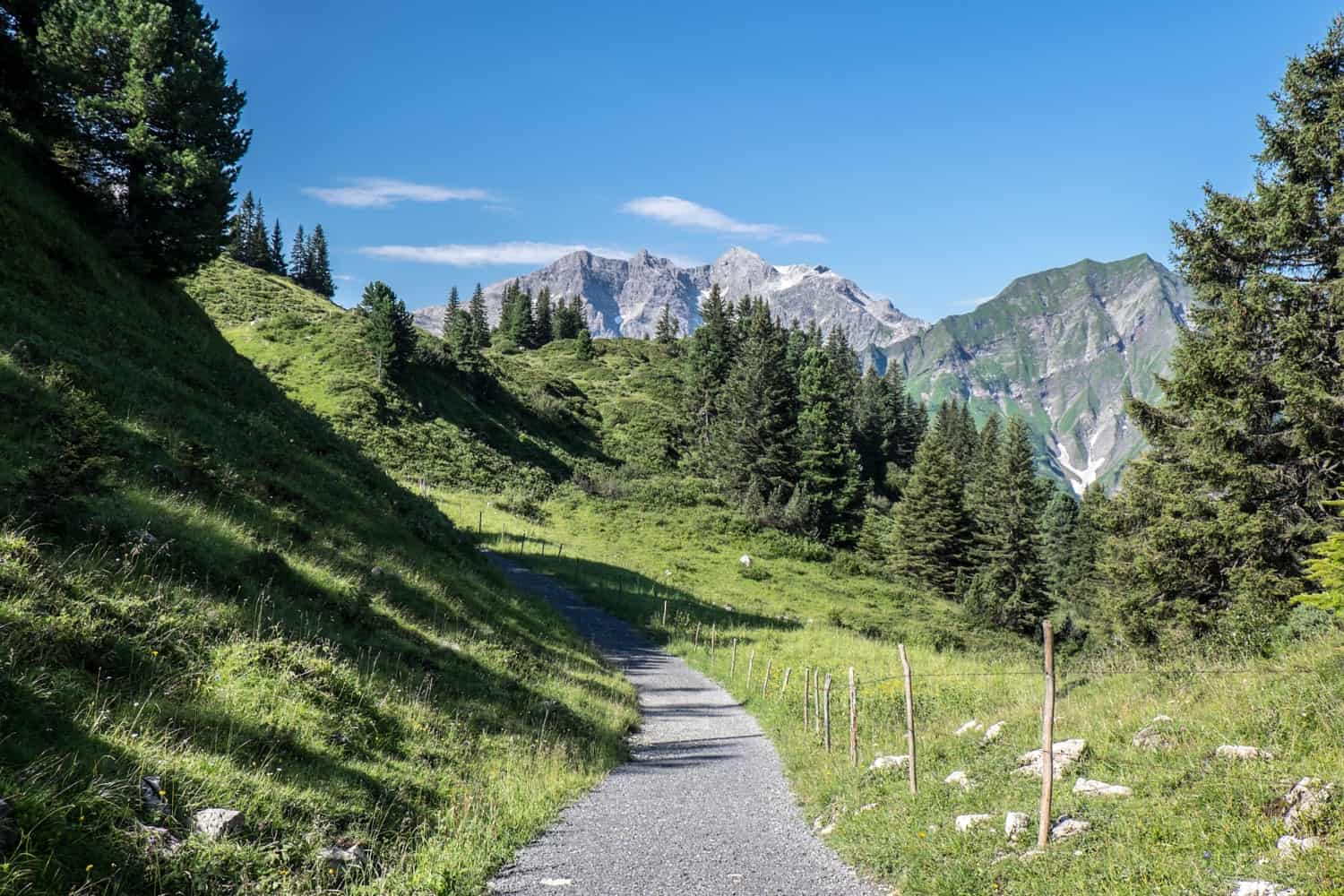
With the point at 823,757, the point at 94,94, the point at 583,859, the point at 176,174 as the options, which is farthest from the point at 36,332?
the point at 823,757

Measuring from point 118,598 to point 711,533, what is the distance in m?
46.5

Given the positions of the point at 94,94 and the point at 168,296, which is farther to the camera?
the point at 168,296

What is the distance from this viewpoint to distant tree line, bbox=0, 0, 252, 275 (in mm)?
23109

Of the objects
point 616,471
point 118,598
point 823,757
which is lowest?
point 823,757

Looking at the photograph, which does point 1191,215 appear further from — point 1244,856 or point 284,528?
point 284,528

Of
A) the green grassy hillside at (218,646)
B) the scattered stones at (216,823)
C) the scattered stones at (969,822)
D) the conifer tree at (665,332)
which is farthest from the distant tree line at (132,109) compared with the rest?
the conifer tree at (665,332)

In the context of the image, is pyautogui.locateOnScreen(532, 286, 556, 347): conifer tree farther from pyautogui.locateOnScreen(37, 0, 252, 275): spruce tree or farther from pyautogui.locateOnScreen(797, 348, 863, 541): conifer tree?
pyautogui.locateOnScreen(37, 0, 252, 275): spruce tree

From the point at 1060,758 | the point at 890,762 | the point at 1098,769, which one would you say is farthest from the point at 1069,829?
the point at 890,762

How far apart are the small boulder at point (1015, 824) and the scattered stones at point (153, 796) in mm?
7904

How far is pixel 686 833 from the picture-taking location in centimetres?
930

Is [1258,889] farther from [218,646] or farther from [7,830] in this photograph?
[218,646]

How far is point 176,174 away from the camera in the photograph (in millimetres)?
23906

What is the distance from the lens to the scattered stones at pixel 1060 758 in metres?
8.43

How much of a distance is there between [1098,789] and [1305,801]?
2.03 m
